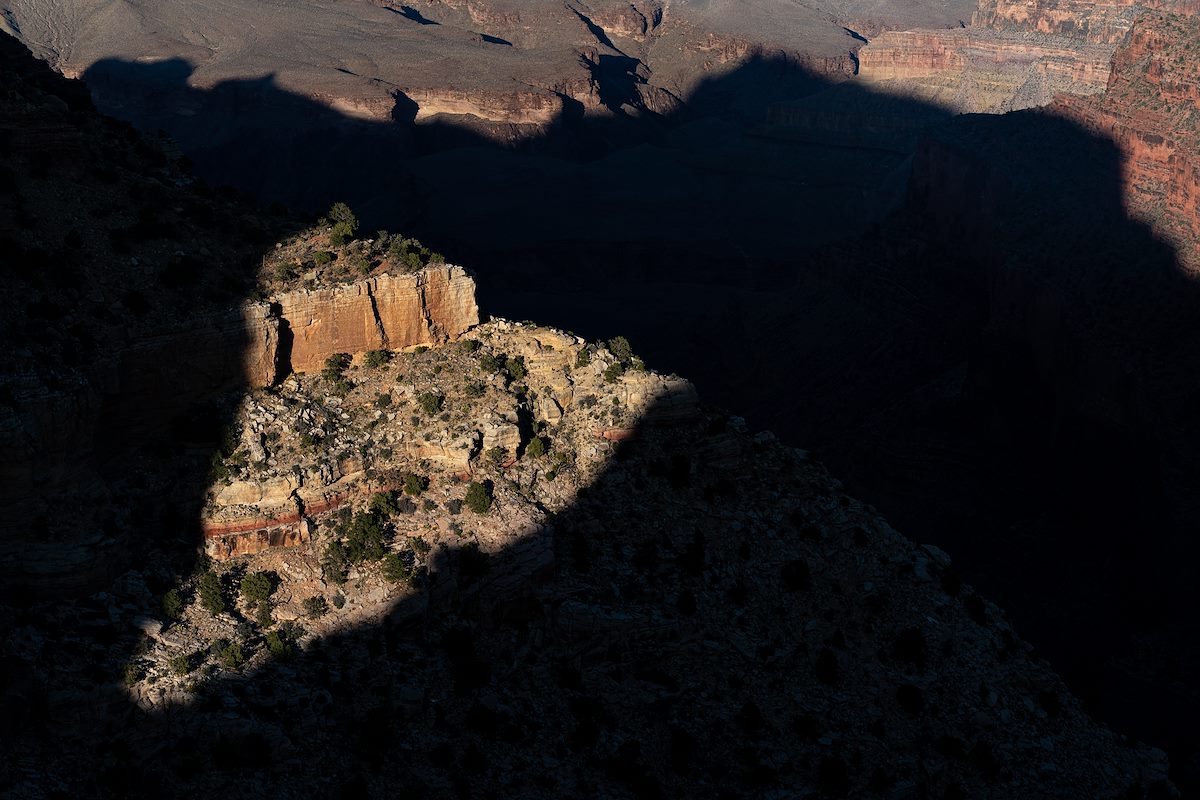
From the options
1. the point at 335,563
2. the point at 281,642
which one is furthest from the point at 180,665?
the point at 335,563

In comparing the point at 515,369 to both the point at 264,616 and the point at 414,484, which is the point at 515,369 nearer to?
the point at 414,484

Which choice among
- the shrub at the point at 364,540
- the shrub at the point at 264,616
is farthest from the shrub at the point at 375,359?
the shrub at the point at 264,616

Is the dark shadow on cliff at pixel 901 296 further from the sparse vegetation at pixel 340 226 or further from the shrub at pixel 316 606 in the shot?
the sparse vegetation at pixel 340 226

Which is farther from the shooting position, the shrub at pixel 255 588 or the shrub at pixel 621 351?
the shrub at pixel 621 351

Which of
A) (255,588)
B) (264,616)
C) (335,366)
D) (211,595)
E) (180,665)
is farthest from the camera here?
(335,366)

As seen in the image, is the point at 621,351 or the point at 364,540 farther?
the point at 621,351
